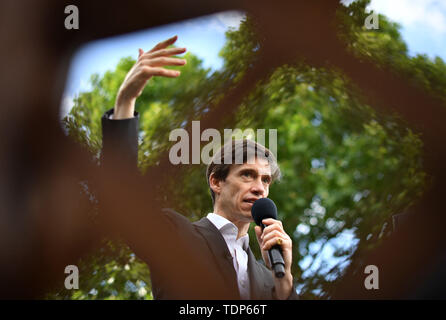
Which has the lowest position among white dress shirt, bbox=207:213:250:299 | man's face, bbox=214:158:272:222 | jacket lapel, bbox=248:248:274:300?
jacket lapel, bbox=248:248:274:300

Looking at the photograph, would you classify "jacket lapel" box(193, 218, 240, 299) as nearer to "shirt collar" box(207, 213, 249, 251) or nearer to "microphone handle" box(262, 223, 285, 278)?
"shirt collar" box(207, 213, 249, 251)

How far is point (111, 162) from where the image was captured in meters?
0.86

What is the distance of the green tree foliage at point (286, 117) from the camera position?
0.90m

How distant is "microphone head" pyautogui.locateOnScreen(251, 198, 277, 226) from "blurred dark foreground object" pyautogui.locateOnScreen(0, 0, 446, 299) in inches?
5.0

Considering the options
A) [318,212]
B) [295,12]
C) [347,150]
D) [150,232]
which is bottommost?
[150,232]

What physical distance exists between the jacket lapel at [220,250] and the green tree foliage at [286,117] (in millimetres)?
29

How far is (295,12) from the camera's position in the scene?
86cm

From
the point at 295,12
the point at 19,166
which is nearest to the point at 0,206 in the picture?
the point at 19,166

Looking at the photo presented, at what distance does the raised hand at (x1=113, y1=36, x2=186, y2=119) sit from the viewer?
2.88 ft

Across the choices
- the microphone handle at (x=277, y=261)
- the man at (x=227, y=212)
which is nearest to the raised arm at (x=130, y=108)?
the man at (x=227, y=212)

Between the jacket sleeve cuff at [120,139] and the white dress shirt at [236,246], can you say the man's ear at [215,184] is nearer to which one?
the white dress shirt at [236,246]

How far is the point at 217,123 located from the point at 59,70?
0.30 metres

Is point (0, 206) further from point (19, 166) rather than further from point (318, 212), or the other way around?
point (318, 212)

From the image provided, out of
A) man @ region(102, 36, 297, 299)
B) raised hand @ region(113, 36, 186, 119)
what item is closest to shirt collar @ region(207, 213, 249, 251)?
man @ region(102, 36, 297, 299)
